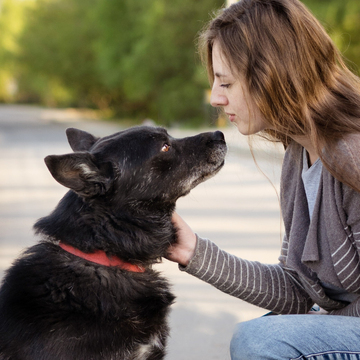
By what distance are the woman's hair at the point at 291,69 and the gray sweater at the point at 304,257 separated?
23 centimetres

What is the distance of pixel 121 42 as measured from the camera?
30609mm

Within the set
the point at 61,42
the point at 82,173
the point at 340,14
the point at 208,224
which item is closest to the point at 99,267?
the point at 82,173

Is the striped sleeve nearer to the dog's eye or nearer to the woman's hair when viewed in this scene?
the dog's eye

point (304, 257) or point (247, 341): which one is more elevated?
point (304, 257)

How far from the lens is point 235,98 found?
2.62m

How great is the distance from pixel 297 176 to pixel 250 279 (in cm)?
61

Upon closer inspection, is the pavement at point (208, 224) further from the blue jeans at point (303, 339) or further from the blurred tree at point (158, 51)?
the blurred tree at point (158, 51)

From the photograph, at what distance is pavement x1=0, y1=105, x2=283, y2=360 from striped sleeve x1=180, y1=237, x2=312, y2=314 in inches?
11.0

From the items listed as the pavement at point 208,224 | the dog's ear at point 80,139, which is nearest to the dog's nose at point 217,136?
the pavement at point 208,224

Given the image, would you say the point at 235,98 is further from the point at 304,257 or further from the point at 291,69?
the point at 304,257

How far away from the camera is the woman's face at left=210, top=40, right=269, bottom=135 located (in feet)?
8.50

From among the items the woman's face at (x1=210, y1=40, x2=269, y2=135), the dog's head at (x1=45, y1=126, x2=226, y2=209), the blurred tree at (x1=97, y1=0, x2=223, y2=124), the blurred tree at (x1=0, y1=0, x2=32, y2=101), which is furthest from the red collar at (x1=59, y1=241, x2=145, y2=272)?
the blurred tree at (x1=0, y1=0, x2=32, y2=101)

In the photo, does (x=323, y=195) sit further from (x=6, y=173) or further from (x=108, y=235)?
(x=6, y=173)

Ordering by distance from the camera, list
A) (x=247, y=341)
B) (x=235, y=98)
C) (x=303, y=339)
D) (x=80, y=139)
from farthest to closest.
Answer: (x=80, y=139) < (x=235, y=98) < (x=247, y=341) < (x=303, y=339)
